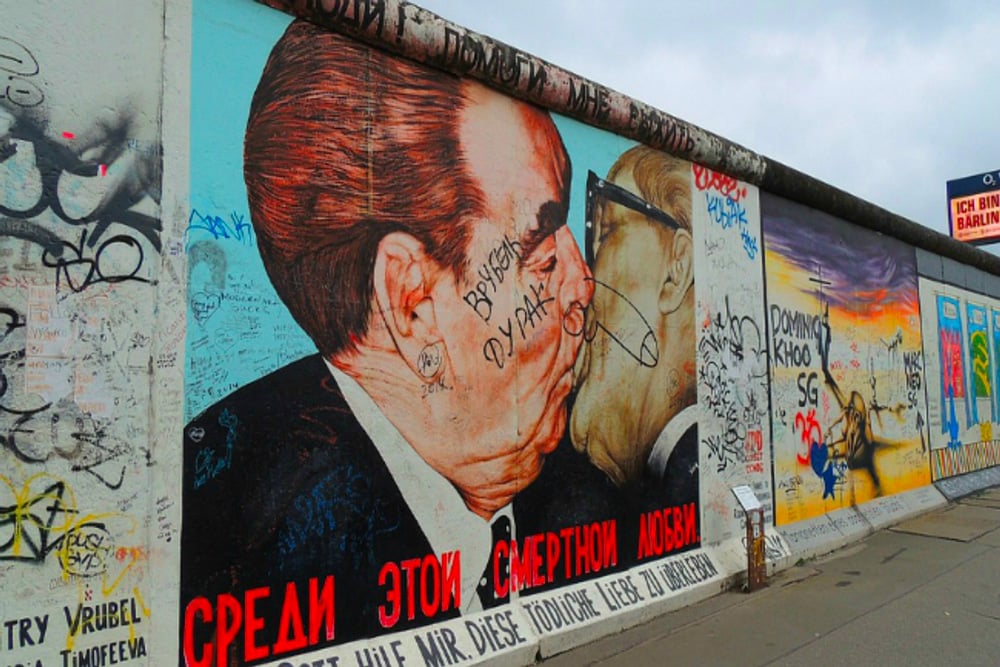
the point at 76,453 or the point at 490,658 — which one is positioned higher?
the point at 76,453

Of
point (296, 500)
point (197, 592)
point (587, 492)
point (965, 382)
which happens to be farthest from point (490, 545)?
point (965, 382)

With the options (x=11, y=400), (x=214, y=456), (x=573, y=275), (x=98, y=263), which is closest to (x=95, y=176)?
(x=98, y=263)

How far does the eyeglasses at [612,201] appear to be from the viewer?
21.6 feet

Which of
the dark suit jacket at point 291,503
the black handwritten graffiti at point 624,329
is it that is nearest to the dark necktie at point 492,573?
the dark suit jacket at point 291,503

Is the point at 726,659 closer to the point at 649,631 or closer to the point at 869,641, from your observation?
the point at 649,631

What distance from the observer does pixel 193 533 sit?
3.99 metres

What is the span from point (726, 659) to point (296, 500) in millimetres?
3180

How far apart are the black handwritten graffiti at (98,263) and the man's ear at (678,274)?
4.78 metres

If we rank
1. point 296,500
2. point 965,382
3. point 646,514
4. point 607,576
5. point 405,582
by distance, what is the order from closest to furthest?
point 296,500, point 405,582, point 607,576, point 646,514, point 965,382

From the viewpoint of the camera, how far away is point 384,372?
16.2ft

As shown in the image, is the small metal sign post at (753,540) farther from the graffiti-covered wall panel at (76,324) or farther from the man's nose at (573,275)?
the graffiti-covered wall panel at (76,324)

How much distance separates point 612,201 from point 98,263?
4376 mm

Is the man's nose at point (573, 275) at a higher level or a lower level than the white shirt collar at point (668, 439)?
higher

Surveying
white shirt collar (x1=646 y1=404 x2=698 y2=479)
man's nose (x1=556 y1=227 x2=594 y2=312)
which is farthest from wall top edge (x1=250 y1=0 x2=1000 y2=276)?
white shirt collar (x1=646 y1=404 x2=698 y2=479)
